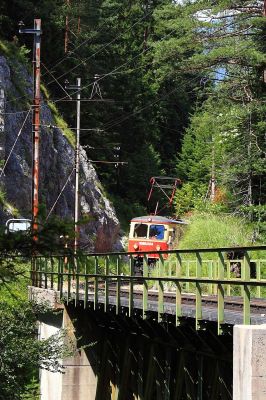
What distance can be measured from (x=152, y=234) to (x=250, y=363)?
102 ft

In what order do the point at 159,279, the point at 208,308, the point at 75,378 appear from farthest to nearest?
the point at 75,378 < the point at 208,308 < the point at 159,279

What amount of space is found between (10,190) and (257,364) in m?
35.5

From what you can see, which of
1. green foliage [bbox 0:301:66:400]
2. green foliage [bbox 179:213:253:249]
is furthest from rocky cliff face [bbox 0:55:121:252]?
green foliage [bbox 0:301:66:400]

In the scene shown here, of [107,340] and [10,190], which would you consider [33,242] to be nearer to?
[107,340]

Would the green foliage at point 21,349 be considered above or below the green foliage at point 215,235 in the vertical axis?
below

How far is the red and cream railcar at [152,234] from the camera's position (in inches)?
1606

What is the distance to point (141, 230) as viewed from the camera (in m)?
41.3

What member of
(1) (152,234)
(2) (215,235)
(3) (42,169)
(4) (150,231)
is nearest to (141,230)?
(4) (150,231)

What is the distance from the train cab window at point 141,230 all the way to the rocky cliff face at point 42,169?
8.90 ft

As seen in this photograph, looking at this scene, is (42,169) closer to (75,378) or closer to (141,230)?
(141,230)

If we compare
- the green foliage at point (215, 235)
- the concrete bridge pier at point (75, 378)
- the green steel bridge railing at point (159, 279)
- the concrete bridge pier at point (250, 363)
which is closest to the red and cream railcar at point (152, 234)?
the green foliage at point (215, 235)

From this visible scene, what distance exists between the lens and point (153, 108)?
8425 cm

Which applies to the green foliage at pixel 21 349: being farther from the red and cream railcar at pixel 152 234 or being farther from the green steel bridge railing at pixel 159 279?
the red and cream railcar at pixel 152 234

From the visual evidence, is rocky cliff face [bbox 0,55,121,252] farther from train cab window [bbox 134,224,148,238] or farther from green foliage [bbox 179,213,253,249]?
green foliage [bbox 179,213,253,249]
